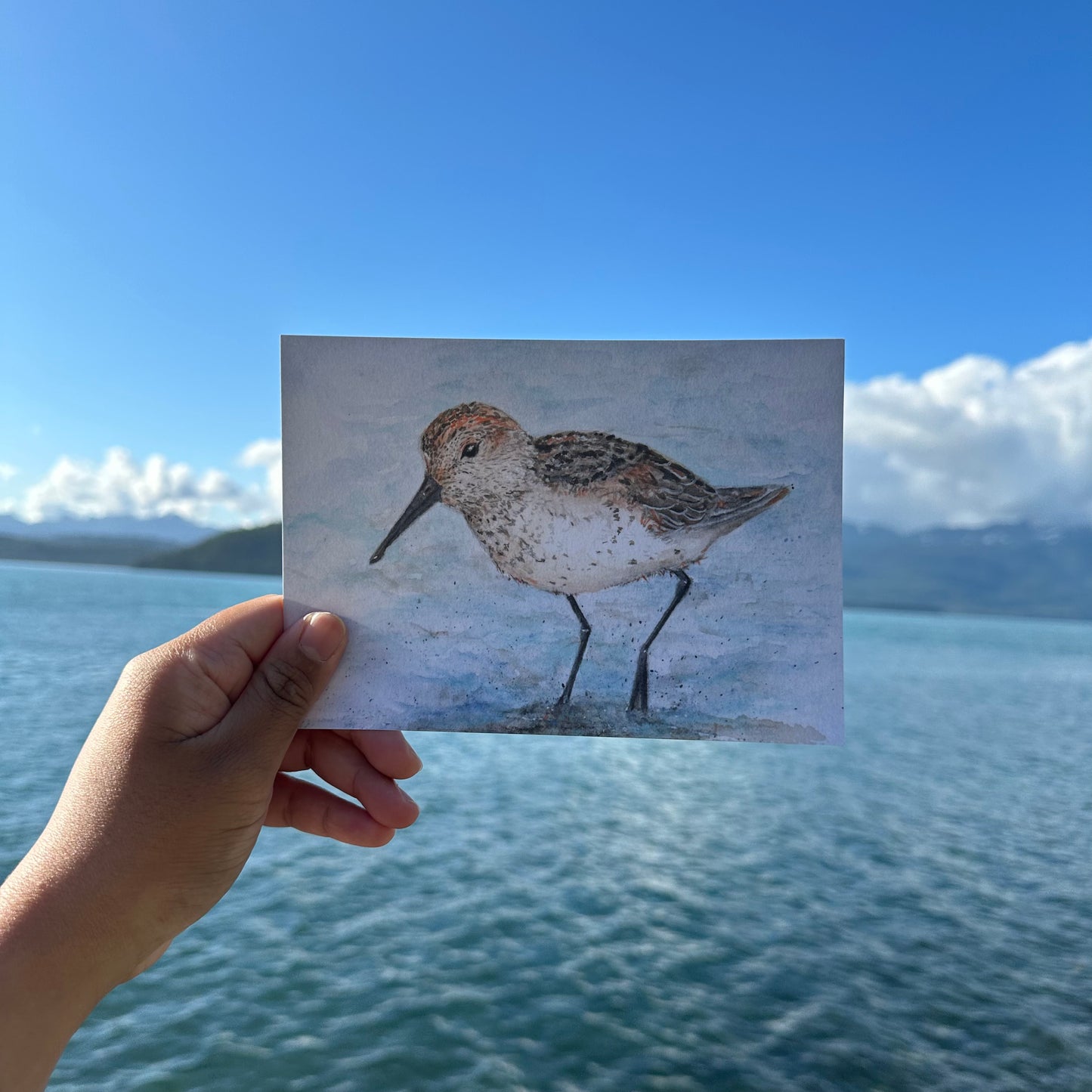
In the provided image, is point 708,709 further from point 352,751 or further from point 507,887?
point 507,887

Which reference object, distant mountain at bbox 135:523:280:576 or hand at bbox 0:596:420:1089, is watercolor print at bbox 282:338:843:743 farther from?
distant mountain at bbox 135:523:280:576

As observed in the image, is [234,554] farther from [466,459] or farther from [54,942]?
[54,942]

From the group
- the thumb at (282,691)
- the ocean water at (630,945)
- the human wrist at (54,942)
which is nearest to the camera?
the human wrist at (54,942)

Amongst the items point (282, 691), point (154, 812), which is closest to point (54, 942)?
point (154, 812)

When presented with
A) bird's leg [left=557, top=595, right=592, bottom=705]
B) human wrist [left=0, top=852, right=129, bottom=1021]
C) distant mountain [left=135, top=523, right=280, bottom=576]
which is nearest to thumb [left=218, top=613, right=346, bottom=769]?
human wrist [left=0, top=852, right=129, bottom=1021]

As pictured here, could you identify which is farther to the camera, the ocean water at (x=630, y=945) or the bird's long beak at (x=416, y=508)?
the ocean water at (x=630, y=945)

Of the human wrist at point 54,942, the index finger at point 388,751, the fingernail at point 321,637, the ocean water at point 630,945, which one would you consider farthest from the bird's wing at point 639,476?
the ocean water at point 630,945

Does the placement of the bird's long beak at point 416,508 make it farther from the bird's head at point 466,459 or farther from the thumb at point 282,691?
the thumb at point 282,691
